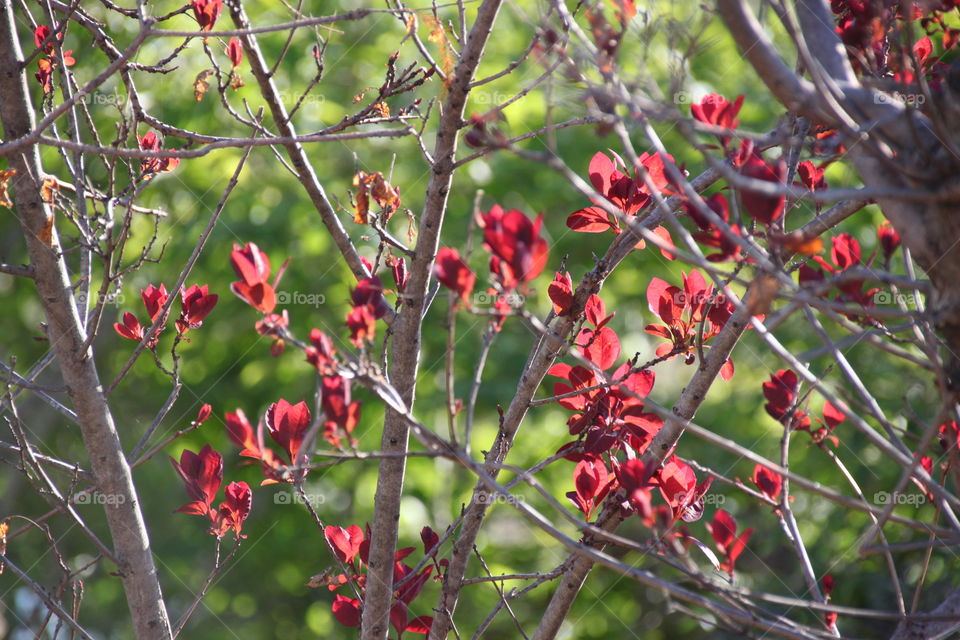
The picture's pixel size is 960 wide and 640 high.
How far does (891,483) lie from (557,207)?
2.22m

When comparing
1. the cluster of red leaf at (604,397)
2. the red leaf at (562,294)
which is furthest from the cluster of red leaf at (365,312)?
the cluster of red leaf at (604,397)

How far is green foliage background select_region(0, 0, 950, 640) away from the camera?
4.10 metres

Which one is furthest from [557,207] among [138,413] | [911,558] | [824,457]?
[138,413]

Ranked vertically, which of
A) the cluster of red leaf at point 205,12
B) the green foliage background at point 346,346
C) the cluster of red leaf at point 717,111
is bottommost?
the green foliage background at point 346,346

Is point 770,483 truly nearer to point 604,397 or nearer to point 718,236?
point 604,397

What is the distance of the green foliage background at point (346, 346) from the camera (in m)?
4.10

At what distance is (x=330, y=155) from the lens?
4.59 meters

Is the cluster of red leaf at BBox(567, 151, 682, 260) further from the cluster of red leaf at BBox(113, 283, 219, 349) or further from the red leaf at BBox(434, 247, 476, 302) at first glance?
the cluster of red leaf at BBox(113, 283, 219, 349)

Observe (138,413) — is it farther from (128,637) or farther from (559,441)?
(559,441)
